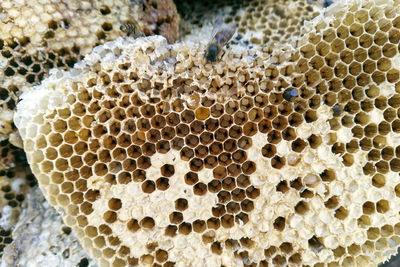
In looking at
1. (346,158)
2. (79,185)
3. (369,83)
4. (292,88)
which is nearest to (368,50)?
(369,83)

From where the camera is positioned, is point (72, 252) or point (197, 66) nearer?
point (197, 66)

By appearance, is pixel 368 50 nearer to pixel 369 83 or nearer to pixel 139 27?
pixel 369 83

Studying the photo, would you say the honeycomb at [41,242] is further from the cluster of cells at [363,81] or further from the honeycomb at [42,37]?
the cluster of cells at [363,81]

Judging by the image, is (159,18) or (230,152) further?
(159,18)

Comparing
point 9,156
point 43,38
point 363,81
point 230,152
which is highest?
point 363,81

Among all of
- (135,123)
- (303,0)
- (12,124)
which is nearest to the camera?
(135,123)

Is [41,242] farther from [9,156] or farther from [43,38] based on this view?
[43,38]

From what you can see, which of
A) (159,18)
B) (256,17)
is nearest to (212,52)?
(159,18)

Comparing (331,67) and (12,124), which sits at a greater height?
(331,67)
